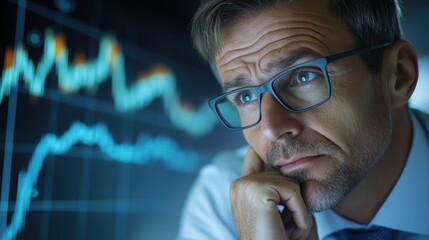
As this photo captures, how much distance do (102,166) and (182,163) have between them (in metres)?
0.56

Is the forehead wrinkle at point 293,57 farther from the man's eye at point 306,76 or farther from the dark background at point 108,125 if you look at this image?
the dark background at point 108,125

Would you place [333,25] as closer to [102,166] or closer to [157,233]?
[102,166]

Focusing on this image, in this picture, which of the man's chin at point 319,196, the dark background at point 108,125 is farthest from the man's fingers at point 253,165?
the dark background at point 108,125

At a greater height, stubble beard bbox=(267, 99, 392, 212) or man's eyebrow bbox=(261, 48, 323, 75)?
man's eyebrow bbox=(261, 48, 323, 75)

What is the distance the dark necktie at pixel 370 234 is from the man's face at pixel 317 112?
164 millimetres

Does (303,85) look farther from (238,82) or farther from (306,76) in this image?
(238,82)

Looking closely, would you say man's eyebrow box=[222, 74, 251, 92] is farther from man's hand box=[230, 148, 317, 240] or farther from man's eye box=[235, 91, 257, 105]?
man's hand box=[230, 148, 317, 240]

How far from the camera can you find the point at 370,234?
1.12m

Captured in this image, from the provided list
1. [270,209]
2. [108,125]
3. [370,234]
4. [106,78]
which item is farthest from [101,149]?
[370,234]

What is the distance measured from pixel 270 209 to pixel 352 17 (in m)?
0.50

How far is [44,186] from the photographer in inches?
52.6

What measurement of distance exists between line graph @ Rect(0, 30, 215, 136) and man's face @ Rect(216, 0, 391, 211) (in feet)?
2.03

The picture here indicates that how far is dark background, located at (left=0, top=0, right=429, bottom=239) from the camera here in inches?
49.4

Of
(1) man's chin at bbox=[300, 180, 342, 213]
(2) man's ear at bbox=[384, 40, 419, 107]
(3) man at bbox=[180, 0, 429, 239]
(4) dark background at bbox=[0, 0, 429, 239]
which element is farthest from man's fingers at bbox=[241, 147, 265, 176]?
(4) dark background at bbox=[0, 0, 429, 239]
